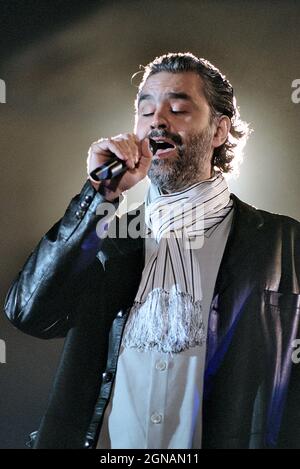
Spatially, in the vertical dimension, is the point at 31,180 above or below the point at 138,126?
below

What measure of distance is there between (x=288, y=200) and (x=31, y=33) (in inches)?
32.5

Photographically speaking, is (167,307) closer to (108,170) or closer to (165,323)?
(165,323)

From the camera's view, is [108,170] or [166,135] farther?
[166,135]

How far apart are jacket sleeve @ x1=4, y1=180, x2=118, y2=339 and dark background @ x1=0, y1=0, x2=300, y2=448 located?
31 cm

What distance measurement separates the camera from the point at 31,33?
1769 mm

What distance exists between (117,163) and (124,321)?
0.36 m

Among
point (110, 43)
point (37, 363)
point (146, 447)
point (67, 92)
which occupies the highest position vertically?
point (110, 43)

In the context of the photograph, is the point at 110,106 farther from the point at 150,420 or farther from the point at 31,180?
→ the point at 150,420

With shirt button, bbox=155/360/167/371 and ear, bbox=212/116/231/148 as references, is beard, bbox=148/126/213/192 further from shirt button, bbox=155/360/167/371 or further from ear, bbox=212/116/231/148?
shirt button, bbox=155/360/167/371

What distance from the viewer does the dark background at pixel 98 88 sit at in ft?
5.47

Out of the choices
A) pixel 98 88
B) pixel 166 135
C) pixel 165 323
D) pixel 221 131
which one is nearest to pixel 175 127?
pixel 166 135

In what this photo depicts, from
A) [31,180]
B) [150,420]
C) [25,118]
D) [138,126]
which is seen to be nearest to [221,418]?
[150,420]

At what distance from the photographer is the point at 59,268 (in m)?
1.26

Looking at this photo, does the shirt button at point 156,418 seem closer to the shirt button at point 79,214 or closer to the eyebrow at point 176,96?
the shirt button at point 79,214
